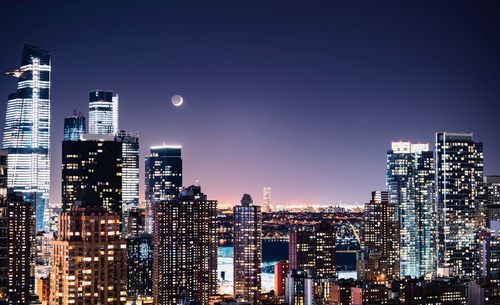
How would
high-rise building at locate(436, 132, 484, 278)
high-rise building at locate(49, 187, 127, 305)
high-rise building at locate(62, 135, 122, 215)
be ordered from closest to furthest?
1. high-rise building at locate(49, 187, 127, 305)
2. high-rise building at locate(62, 135, 122, 215)
3. high-rise building at locate(436, 132, 484, 278)

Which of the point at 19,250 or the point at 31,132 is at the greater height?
the point at 31,132

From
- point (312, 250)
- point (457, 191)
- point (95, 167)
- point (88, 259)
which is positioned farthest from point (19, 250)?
point (457, 191)

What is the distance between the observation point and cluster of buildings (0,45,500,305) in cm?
1437

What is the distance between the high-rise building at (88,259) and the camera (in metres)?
13.9

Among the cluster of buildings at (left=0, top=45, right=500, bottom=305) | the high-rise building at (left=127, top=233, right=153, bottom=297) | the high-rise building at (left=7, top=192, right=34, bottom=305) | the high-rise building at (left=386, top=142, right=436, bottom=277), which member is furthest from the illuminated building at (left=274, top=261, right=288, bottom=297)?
the high-rise building at (left=7, top=192, right=34, bottom=305)

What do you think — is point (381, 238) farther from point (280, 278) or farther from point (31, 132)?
point (31, 132)

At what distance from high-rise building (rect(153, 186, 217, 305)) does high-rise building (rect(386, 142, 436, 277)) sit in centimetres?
897

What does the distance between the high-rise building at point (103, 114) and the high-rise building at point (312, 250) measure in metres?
9.42

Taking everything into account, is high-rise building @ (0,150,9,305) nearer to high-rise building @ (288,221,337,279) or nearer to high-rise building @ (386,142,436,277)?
high-rise building @ (288,221,337,279)

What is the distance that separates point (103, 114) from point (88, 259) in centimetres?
2634

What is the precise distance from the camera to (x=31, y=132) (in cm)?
4266

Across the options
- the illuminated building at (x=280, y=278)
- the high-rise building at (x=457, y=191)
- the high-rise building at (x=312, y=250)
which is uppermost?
the high-rise building at (x=457, y=191)

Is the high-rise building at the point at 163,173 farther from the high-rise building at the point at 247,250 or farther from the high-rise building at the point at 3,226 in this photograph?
the high-rise building at the point at 3,226

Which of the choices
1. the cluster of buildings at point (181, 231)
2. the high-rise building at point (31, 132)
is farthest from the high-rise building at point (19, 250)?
the high-rise building at point (31, 132)
